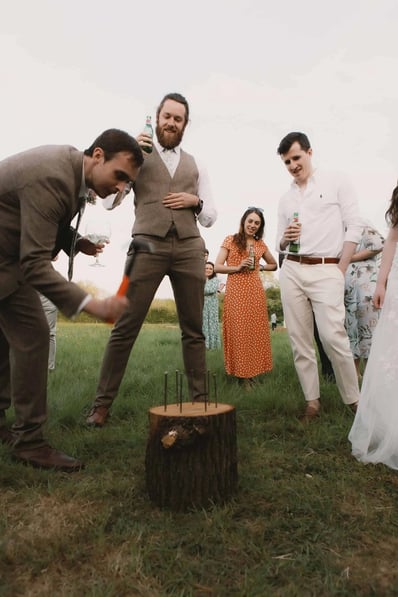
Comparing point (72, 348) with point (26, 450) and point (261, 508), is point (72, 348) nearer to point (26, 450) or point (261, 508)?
point (26, 450)

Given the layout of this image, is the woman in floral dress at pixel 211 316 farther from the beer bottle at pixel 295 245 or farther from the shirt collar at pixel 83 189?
the shirt collar at pixel 83 189

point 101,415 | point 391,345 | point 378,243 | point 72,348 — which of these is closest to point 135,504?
point 101,415

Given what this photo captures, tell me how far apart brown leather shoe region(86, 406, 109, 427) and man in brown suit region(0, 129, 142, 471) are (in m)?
0.67

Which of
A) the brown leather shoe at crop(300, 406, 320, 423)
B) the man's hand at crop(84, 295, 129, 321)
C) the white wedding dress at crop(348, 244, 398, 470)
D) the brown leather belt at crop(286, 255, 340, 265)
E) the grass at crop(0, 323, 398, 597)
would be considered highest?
the brown leather belt at crop(286, 255, 340, 265)

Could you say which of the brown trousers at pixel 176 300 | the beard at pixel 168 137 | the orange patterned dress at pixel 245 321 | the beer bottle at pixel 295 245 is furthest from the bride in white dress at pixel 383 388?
the orange patterned dress at pixel 245 321

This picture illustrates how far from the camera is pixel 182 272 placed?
4.24 m

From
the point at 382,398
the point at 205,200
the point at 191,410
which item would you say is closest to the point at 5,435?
the point at 191,410

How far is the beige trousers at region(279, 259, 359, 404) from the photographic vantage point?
4.32 m

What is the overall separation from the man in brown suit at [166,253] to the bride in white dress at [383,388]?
1223 mm

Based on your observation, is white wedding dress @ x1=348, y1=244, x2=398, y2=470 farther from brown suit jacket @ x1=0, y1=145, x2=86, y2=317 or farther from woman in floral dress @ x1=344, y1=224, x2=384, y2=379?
woman in floral dress @ x1=344, y1=224, x2=384, y2=379

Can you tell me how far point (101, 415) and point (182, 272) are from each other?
4.08ft

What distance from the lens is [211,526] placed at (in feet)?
8.29

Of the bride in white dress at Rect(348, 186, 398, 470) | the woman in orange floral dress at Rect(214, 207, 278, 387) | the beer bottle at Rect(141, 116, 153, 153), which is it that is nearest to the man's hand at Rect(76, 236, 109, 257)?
the beer bottle at Rect(141, 116, 153, 153)

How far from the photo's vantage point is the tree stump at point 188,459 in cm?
274
